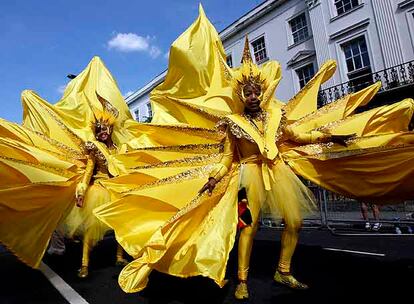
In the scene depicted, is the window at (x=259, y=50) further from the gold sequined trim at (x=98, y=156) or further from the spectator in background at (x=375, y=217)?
the gold sequined trim at (x=98, y=156)

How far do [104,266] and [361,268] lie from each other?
3815 millimetres

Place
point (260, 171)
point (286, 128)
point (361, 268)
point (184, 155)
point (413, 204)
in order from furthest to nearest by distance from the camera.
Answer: point (413, 204), point (184, 155), point (361, 268), point (286, 128), point (260, 171)

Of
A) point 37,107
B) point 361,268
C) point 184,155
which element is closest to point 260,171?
point 184,155

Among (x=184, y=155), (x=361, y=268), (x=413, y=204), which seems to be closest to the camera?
(x=361, y=268)

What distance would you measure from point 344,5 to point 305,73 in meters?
3.71

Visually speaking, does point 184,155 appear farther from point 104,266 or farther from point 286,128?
point 104,266

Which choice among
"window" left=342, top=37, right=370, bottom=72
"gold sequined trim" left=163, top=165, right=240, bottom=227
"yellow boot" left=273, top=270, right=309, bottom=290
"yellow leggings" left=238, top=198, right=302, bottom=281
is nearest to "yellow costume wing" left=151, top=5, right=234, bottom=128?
"gold sequined trim" left=163, top=165, right=240, bottom=227

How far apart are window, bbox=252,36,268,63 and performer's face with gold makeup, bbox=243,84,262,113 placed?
18.0 metres

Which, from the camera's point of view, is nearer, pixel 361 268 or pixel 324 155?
pixel 324 155

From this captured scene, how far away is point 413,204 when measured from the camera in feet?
23.0

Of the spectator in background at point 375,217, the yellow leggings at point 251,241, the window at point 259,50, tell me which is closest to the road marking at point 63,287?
the yellow leggings at point 251,241

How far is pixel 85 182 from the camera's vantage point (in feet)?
16.3

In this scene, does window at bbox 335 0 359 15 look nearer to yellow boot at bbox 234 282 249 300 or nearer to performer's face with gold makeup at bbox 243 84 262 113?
performer's face with gold makeup at bbox 243 84 262 113

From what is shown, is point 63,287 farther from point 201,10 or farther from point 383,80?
point 383,80
